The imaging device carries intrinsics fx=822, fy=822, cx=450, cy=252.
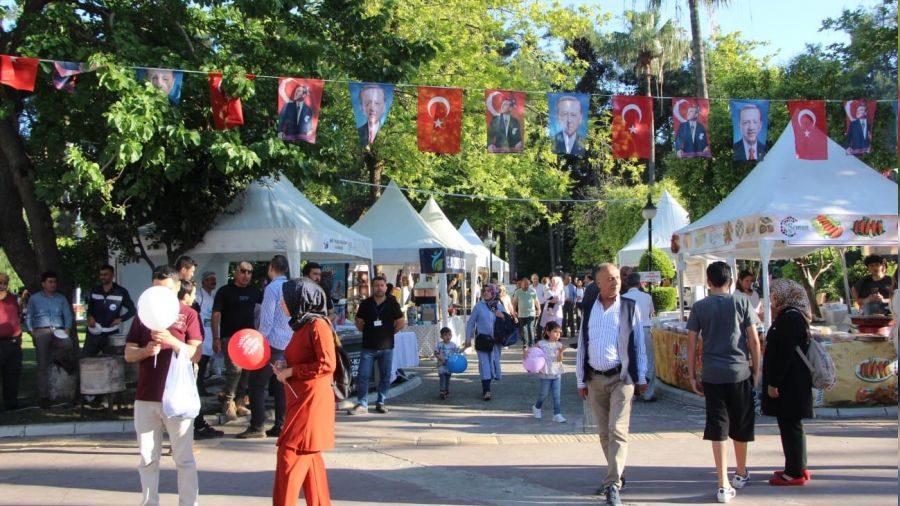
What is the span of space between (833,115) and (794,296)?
1556 centimetres

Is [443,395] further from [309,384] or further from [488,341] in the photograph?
[309,384]

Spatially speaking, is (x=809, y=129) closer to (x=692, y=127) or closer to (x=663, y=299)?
(x=692, y=127)

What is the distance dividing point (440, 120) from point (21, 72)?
5.53 meters

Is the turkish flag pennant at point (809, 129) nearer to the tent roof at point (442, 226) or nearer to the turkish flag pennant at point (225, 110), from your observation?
the turkish flag pennant at point (225, 110)

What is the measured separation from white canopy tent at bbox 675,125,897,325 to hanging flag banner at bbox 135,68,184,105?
304 inches

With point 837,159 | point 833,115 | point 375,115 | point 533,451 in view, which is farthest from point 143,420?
point 833,115

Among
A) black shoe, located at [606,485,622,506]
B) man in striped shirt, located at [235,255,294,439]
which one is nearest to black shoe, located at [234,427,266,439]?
man in striped shirt, located at [235,255,294,439]

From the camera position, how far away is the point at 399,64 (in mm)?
12195

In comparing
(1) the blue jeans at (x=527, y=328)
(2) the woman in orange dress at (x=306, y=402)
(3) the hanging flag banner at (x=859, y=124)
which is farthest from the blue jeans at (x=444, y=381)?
(1) the blue jeans at (x=527, y=328)

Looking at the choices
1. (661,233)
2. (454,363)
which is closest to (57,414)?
(454,363)

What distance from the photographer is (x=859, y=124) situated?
12.3 m

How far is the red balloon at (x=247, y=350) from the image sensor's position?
18.4 feet

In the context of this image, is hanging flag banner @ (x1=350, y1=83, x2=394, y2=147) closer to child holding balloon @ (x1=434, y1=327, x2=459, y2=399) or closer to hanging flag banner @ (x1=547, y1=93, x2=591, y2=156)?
hanging flag banner @ (x1=547, y1=93, x2=591, y2=156)

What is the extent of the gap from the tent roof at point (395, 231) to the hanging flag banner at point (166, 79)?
859 centimetres
